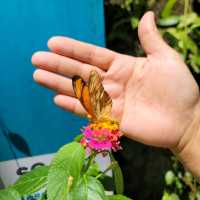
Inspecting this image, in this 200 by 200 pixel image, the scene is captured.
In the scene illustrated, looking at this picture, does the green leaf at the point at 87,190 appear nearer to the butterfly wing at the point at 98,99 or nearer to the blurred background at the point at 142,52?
the butterfly wing at the point at 98,99

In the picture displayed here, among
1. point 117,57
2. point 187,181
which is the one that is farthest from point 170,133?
point 187,181

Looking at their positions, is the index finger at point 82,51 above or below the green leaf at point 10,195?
above

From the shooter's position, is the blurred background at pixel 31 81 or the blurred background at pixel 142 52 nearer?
the blurred background at pixel 31 81

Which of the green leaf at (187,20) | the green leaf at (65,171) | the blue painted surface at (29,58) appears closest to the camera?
the green leaf at (65,171)

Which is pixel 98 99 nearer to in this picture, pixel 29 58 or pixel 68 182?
pixel 68 182

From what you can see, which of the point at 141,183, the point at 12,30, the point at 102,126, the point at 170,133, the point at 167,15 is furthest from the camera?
the point at 141,183

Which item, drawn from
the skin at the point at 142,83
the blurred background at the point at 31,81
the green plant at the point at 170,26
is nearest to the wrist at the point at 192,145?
the skin at the point at 142,83

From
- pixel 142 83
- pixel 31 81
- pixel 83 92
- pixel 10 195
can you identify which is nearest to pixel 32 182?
pixel 10 195

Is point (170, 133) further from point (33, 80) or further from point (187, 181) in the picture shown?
point (187, 181)
